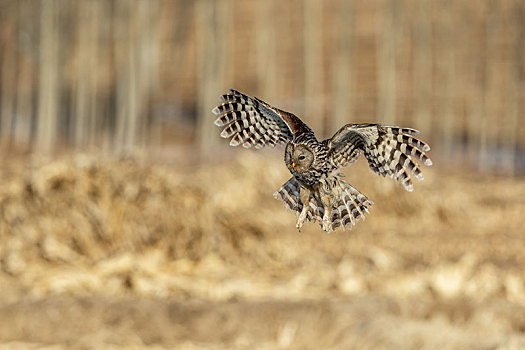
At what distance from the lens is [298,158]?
2.49m

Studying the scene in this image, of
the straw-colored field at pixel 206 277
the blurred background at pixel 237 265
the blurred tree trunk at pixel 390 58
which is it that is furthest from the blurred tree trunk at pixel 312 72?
the straw-colored field at pixel 206 277

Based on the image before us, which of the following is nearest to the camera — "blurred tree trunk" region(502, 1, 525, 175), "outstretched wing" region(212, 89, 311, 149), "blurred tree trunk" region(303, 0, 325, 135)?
"outstretched wing" region(212, 89, 311, 149)

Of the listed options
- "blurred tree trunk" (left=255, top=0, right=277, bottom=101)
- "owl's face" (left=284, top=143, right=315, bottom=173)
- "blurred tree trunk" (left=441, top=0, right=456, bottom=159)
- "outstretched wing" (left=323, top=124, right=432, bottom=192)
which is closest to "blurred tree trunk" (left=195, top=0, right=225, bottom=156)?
"blurred tree trunk" (left=255, top=0, right=277, bottom=101)

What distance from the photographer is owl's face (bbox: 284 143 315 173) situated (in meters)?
2.46

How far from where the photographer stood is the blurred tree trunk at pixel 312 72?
38459 mm

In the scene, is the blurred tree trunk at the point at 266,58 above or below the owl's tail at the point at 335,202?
above

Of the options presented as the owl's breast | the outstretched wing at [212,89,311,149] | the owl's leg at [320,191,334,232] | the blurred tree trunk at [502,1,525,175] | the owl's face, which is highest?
the blurred tree trunk at [502,1,525,175]

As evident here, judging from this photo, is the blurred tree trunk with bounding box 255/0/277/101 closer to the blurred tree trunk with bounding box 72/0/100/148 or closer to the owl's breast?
the blurred tree trunk with bounding box 72/0/100/148

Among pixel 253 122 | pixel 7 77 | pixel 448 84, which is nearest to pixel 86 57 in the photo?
pixel 448 84

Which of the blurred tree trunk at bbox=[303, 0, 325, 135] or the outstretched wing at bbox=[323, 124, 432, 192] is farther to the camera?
the blurred tree trunk at bbox=[303, 0, 325, 135]

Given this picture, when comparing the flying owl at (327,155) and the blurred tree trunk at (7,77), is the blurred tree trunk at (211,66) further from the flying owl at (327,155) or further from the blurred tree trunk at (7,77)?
the flying owl at (327,155)

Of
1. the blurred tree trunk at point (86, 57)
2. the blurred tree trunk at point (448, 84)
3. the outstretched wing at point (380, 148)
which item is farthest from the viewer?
the blurred tree trunk at point (86, 57)

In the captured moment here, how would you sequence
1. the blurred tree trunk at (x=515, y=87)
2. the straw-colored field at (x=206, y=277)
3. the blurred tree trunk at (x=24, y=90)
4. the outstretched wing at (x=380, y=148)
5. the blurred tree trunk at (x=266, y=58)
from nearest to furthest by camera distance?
1. the outstretched wing at (x=380, y=148)
2. the straw-colored field at (x=206, y=277)
3. the blurred tree trunk at (x=515, y=87)
4. the blurred tree trunk at (x=266, y=58)
5. the blurred tree trunk at (x=24, y=90)

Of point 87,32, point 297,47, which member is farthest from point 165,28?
point 87,32
